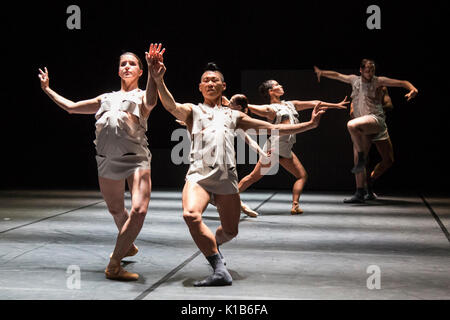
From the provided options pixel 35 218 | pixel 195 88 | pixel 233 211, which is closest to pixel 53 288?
pixel 233 211

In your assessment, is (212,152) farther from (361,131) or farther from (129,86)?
(361,131)

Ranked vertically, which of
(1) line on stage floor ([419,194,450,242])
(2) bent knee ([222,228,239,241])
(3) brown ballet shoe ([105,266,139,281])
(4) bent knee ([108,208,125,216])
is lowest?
(1) line on stage floor ([419,194,450,242])

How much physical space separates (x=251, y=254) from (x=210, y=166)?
148cm

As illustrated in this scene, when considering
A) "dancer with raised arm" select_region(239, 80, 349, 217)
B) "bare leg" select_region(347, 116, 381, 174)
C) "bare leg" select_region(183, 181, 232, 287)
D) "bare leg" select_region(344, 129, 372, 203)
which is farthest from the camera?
"bare leg" select_region(344, 129, 372, 203)

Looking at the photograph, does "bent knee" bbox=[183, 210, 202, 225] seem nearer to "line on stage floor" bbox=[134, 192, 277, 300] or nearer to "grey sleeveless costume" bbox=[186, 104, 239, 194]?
"grey sleeveless costume" bbox=[186, 104, 239, 194]

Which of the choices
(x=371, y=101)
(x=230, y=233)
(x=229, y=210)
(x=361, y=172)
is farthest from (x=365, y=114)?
(x=229, y=210)

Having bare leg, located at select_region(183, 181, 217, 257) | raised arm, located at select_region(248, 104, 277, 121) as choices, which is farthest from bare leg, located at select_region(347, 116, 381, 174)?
bare leg, located at select_region(183, 181, 217, 257)

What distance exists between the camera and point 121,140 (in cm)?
477

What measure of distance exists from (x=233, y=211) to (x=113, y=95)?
131 centimetres

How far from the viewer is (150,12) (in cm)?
1320

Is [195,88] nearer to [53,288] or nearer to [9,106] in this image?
[9,106]

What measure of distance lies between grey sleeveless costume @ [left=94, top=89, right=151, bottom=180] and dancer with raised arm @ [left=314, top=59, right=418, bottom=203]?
589 centimetres

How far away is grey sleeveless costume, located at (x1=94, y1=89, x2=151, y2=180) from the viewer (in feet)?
15.6

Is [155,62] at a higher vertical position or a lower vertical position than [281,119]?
higher
